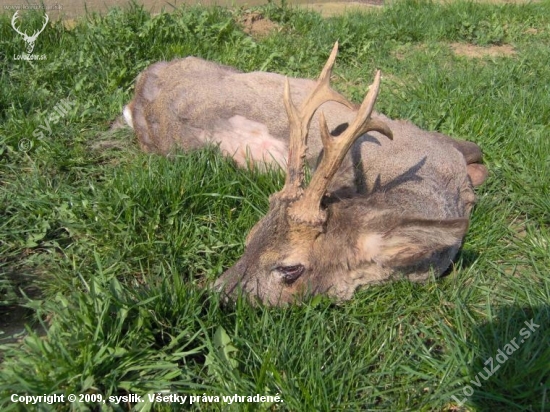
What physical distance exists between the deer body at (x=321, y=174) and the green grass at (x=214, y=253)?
0.16 metres

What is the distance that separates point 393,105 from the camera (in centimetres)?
551

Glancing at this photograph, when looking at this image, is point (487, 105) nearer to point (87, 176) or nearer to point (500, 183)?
point (500, 183)

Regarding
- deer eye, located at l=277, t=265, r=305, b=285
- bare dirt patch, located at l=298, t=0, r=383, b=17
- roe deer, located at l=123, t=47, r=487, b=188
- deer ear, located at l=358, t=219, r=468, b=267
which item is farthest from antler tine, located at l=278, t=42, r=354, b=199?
bare dirt patch, located at l=298, t=0, r=383, b=17

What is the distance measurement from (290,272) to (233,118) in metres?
1.72

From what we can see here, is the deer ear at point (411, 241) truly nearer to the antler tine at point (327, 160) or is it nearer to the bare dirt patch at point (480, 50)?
the antler tine at point (327, 160)

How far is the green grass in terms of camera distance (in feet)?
8.92

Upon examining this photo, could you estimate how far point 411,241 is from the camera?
128 inches

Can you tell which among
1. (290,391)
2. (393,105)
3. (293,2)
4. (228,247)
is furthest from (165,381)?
(293,2)

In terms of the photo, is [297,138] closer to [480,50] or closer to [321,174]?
[321,174]

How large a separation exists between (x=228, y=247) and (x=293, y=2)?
19.1 feet

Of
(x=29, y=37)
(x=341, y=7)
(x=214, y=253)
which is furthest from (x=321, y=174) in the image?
(x=341, y=7)

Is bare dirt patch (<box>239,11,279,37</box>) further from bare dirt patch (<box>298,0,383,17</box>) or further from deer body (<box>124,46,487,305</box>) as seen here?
deer body (<box>124,46,487,305</box>)

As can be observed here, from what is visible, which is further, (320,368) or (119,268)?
(119,268)

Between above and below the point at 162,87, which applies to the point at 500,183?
below
